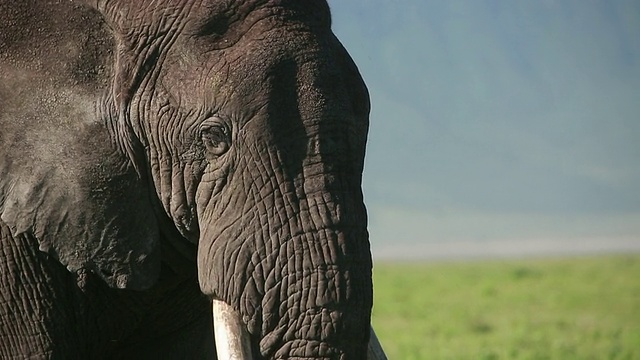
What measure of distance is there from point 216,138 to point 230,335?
1.88 ft

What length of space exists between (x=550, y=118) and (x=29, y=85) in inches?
4560

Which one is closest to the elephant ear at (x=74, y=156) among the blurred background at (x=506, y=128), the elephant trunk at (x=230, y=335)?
the elephant trunk at (x=230, y=335)

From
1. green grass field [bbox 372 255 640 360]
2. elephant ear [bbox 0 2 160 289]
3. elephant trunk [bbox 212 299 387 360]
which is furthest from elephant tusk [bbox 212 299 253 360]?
green grass field [bbox 372 255 640 360]

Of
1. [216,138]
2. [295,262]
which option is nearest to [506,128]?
[216,138]

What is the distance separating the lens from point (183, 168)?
5.13m

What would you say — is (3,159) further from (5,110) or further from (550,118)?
(550,118)

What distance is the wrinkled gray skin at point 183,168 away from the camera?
4.91 meters

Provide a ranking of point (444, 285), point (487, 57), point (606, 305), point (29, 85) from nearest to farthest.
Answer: point (29, 85) < point (606, 305) < point (444, 285) < point (487, 57)

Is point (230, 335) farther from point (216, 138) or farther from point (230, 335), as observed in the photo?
point (216, 138)

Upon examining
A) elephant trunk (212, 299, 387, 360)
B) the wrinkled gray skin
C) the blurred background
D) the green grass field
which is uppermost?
the blurred background

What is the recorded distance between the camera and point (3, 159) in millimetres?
5297

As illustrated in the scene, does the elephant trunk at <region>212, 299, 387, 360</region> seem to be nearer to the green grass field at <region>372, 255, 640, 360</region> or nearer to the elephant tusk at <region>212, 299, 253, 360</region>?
the elephant tusk at <region>212, 299, 253, 360</region>

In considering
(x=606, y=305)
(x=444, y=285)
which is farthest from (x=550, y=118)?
(x=606, y=305)

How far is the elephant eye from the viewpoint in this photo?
5020mm
